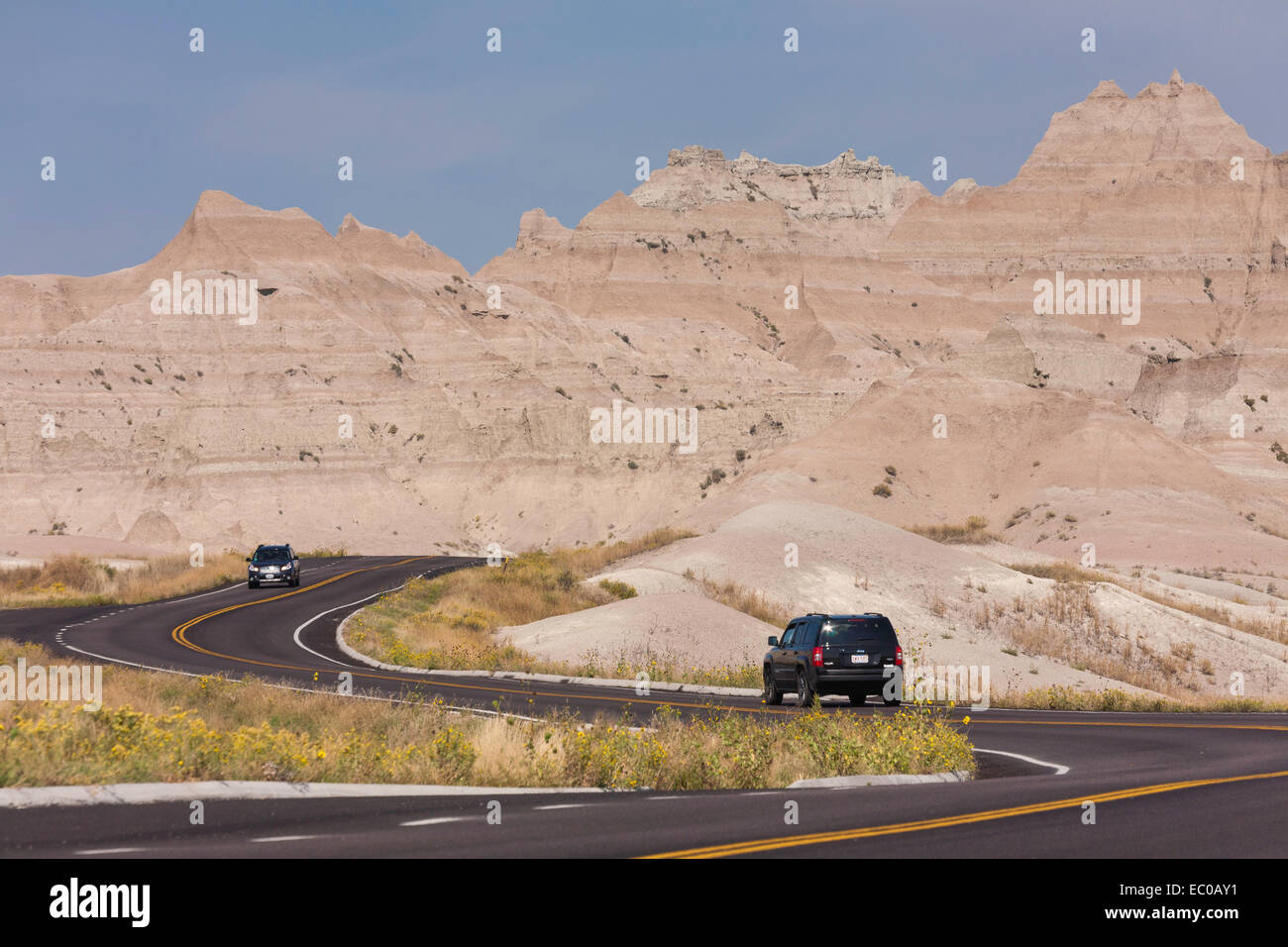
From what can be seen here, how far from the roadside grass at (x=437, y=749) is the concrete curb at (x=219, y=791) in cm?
32

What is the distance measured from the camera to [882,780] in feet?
45.7

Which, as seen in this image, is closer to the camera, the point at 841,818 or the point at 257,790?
the point at 841,818

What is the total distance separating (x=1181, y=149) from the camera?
167 metres

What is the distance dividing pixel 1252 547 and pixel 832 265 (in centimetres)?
10104

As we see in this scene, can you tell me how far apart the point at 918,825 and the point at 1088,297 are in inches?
6151

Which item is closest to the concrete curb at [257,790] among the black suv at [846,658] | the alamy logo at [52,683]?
the alamy logo at [52,683]

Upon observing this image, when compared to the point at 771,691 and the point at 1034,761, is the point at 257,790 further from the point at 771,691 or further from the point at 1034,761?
the point at 771,691

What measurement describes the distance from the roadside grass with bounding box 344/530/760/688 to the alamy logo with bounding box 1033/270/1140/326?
108141mm

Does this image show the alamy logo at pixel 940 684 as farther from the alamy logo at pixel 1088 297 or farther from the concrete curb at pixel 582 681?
the alamy logo at pixel 1088 297

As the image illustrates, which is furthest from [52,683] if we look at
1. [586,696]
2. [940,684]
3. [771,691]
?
[940,684]

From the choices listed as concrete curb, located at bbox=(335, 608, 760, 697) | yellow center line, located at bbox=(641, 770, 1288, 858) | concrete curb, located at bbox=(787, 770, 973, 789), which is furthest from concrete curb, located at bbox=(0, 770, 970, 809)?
concrete curb, located at bbox=(335, 608, 760, 697)

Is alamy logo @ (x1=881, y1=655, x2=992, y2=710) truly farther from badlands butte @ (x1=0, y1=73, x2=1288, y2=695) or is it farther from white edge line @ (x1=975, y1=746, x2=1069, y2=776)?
white edge line @ (x1=975, y1=746, x2=1069, y2=776)
